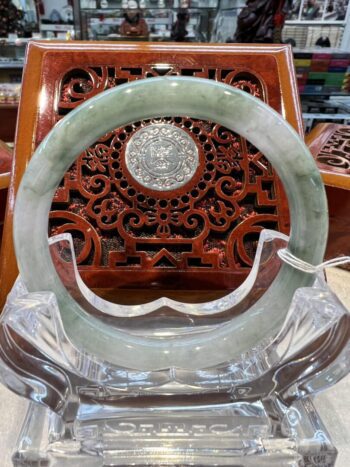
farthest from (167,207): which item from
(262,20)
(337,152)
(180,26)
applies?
(180,26)

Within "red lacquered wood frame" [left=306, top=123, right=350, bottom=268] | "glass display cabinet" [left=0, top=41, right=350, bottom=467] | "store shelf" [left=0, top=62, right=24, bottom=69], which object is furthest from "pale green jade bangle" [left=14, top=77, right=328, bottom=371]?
"store shelf" [left=0, top=62, right=24, bottom=69]

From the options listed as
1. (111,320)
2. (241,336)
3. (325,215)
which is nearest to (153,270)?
(111,320)

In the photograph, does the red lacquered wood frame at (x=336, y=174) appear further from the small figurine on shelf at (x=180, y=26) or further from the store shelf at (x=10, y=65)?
the store shelf at (x=10, y=65)

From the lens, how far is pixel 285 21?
1.67 meters

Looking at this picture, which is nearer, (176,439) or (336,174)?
(176,439)

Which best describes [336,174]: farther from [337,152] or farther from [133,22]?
[133,22]

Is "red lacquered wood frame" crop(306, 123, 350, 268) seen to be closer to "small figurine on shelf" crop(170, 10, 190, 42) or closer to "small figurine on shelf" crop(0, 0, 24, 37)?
"small figurine on shelf" crop(170, 10, 190, 42)

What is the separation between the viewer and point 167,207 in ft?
2.71

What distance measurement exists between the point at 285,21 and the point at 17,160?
1366mm

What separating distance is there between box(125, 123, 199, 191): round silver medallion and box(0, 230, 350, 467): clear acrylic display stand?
0.34 meters

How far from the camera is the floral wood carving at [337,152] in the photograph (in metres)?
0.86

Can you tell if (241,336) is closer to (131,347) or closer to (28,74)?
(131,347)

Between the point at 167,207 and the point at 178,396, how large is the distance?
38 centimetres

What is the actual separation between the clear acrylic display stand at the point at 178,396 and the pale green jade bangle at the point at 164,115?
21mm
